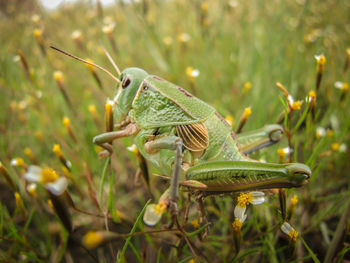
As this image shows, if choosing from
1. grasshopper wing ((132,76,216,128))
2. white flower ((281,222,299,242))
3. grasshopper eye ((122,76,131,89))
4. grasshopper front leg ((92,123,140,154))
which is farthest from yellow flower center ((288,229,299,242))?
grasshopper eye ((122,76,131,89))

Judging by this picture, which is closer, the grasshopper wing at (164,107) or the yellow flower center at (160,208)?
the yellow flower center at (160,208)

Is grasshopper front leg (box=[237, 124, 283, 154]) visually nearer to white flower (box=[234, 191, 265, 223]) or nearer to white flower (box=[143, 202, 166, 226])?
white flower (box=[234, 191, 265, 223])

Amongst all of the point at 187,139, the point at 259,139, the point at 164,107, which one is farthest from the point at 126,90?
the point at 259,139

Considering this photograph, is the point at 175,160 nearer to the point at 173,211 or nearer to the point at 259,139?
the point at 173,211

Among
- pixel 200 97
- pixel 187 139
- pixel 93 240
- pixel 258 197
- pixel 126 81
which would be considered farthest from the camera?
pixel 200 97

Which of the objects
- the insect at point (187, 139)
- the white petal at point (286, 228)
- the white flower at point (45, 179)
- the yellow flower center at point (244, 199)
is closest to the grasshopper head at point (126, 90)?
the insect at point (187, 139)

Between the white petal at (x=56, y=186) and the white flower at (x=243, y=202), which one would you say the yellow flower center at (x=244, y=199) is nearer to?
the white flower at (x=243, y=202)
